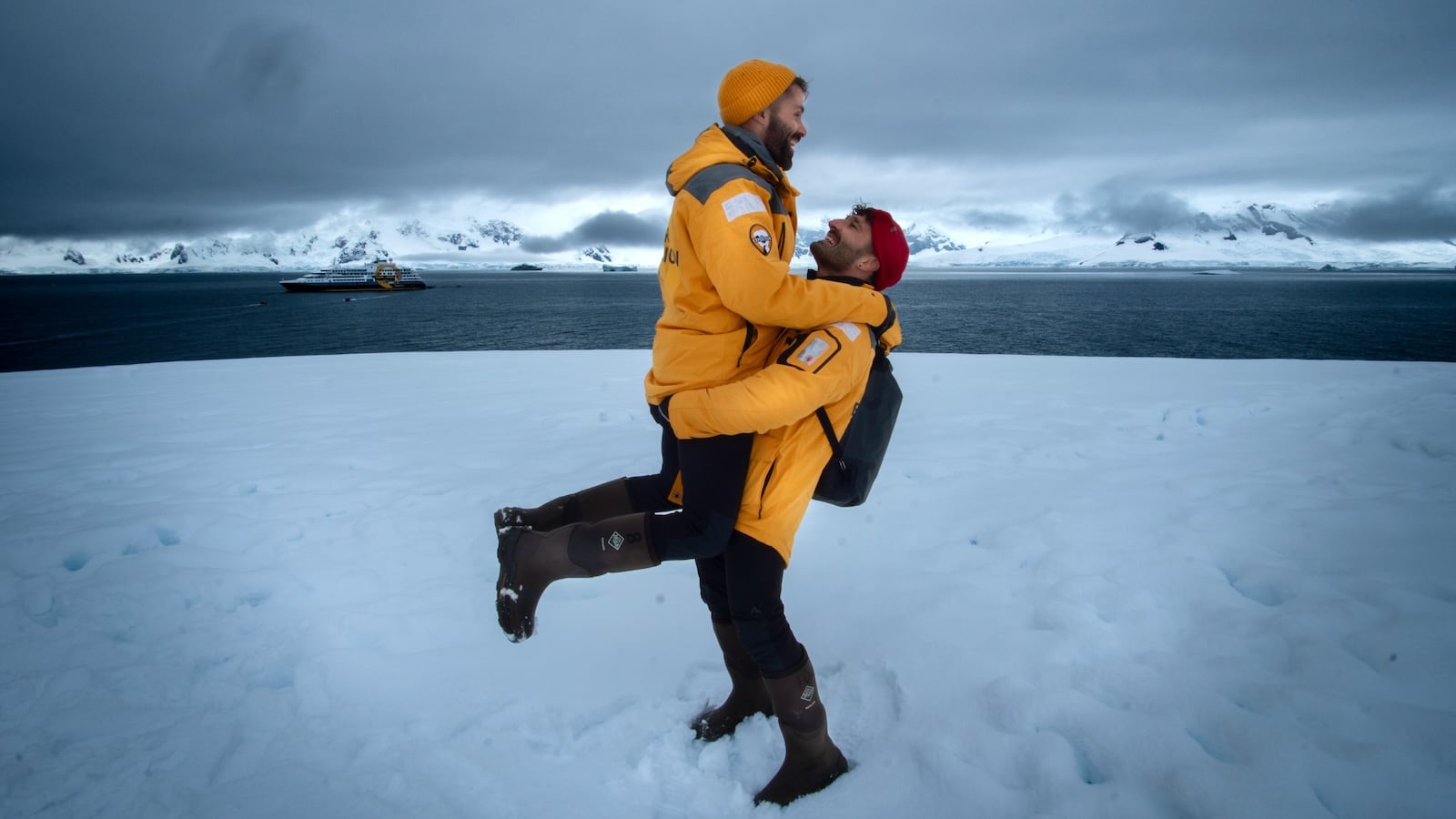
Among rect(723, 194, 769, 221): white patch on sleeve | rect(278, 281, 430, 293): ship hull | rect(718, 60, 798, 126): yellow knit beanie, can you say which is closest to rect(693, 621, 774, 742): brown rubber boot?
rect(723, 194, 769, 221): white patch on sleeve

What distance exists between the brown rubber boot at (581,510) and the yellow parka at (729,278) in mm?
524

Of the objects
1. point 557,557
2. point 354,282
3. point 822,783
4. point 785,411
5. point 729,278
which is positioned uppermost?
point 354,282

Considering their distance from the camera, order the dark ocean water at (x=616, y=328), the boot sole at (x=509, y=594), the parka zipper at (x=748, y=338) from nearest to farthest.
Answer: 1. the parka zipper at (x=748, y=338)
2. the boot sole at (x=509, y=594)
3. the dark ocean water at (x=616, y=328)

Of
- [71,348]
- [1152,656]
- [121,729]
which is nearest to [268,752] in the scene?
[121,729]

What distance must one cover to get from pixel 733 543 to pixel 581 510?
71cm

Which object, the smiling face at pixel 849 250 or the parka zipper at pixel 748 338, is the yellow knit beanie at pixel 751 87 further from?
the parka zipper at pixel 748 338

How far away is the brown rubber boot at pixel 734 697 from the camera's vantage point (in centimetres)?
249

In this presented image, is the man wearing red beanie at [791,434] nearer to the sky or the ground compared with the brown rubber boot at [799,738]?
nearer to the sky

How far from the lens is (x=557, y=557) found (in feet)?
7.28

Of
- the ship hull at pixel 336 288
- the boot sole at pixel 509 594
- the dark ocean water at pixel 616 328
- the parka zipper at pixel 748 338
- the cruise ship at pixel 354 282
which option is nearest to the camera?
the parka zipper at pixel 748 338

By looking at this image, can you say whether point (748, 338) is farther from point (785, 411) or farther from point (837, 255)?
point (837, 255)

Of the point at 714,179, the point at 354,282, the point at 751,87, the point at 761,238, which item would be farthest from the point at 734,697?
the point at 354,282

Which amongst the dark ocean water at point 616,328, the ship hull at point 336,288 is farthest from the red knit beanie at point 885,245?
the ship hull at point 336,288

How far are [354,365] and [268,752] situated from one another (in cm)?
1119
